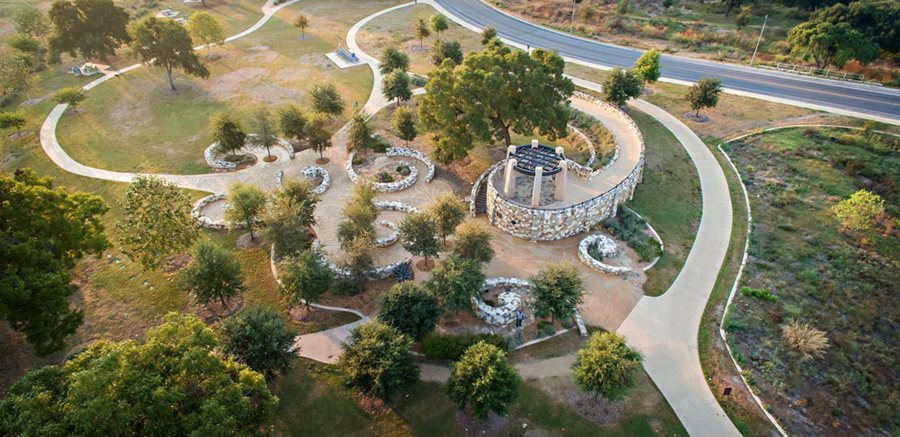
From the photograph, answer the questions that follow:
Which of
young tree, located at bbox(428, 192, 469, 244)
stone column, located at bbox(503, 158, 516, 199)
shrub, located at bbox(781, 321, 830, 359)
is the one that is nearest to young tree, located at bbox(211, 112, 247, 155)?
young tree, located at bbox(428, 192, 469, 244)

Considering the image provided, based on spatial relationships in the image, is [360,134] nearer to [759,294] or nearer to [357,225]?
[357,225]

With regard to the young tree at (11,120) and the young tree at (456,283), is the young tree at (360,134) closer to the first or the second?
the young tree at (456,283)

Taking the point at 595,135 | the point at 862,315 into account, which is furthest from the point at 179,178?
the point at 862,315

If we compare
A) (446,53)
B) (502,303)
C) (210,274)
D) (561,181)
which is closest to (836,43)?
(446,53)

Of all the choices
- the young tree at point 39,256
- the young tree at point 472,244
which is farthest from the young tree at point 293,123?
the young tree at point 472,244

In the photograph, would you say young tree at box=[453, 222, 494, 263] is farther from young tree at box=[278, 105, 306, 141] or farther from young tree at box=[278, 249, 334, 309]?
young tree at box=[278, 105, 306, 141]
